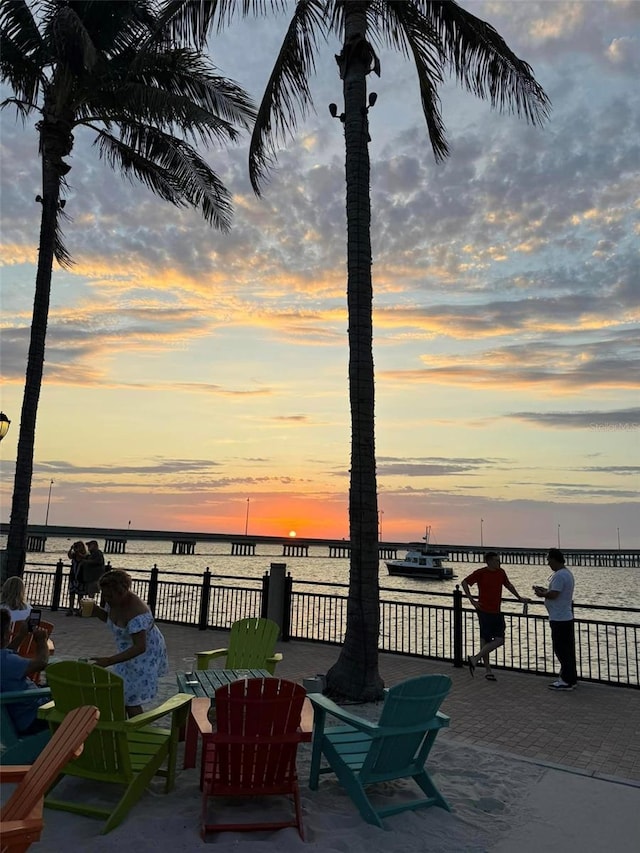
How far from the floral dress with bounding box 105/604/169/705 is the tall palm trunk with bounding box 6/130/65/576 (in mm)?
8422

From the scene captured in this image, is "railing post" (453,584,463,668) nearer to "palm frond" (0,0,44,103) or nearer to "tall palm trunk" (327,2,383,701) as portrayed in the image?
"tall palm trunk" (327,2,383,701)

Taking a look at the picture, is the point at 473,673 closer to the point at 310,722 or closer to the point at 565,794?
the point at 565,794

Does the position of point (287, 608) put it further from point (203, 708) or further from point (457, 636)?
point (203, 708)

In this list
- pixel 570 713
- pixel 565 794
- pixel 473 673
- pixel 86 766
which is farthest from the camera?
pixel 473 673

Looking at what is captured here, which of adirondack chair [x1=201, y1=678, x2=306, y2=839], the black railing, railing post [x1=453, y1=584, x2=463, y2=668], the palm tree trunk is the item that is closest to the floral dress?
adirondack chair [x1=201, y1=678, x2=306, y2=839]

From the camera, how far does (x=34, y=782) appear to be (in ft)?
10.8

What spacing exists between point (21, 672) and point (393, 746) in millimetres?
2943

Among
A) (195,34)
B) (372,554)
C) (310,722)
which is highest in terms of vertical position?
(195,34)

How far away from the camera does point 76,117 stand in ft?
46.3

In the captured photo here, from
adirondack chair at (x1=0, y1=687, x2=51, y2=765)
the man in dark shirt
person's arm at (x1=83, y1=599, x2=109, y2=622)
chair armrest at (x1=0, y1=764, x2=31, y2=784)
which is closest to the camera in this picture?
chair armrest at (x1=0, y1=764, x2=31, y2=784)

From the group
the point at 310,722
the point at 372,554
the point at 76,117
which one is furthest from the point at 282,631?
the point at 76,117

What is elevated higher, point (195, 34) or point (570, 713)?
point (195, 34)

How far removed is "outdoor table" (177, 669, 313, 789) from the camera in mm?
4566

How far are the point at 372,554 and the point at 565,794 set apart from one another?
12.2ft
